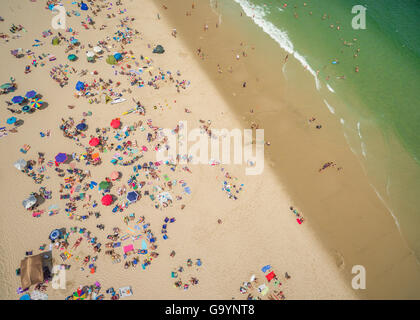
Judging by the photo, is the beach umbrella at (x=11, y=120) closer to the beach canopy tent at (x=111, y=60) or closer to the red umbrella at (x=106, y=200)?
the beach canopy tent at (x=111, y=60)

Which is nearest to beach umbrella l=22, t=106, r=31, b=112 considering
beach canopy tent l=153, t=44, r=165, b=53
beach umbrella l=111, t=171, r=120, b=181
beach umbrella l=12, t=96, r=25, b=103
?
beach umbrella l=12, t=96, r=25, b=103

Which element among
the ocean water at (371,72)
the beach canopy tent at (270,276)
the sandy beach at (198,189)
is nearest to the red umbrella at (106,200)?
the sandy beach at (198,189)

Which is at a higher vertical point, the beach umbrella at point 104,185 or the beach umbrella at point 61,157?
the beach umbrella at point 61,157

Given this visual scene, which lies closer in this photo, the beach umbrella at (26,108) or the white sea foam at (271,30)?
the beach umbrella at (26,108)

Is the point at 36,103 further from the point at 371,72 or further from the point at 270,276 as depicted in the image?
the point at 371,72

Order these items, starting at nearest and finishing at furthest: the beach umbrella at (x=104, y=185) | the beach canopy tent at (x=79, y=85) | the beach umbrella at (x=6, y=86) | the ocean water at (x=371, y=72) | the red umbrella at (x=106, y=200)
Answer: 1. the red umbrella at (x=106, y=200)
2. the beach umbrella at (x=104, y=185)
3. the ocean water at (x=371, y=72)
4. the beach umbrella at (x=6, y=86)
5. the beach canopy tent at (x=79, y=85)

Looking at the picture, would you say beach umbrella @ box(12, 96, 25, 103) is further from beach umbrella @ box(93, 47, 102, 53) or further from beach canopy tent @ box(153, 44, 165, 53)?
beach canopy tent @ box(153, 44, 165, 53)
